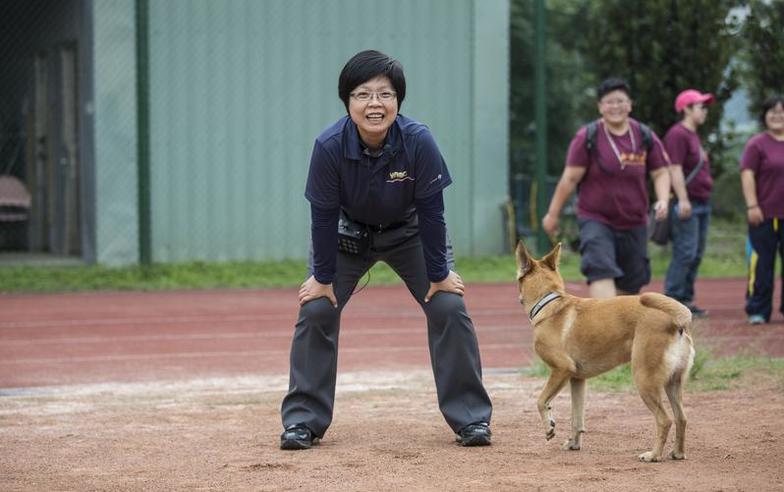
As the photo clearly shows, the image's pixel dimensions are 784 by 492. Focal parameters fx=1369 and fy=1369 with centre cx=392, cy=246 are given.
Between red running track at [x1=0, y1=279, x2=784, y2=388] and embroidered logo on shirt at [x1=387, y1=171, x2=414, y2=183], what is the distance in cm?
393

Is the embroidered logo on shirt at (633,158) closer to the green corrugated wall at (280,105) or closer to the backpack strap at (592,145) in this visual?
the backpack strap at (592,145)

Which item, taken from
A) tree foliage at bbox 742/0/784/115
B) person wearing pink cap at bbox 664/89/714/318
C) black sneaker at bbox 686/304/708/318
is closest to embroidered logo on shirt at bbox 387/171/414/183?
person wearing pink cap at bbox 664/89/714/318

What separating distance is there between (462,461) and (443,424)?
1239mm

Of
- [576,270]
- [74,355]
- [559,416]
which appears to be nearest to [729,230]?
[576,270]

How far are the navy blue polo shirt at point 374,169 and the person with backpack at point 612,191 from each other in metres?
3.26

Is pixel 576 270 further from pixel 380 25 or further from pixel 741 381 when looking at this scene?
pixel 741 381

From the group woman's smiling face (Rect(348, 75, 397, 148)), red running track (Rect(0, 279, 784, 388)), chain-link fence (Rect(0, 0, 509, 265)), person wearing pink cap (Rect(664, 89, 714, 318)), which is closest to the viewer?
woman's smiling face (Rect(348, 75, 397, 148))

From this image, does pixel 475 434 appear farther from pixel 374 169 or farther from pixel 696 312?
pixel 696 312

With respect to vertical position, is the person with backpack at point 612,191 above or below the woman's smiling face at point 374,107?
below

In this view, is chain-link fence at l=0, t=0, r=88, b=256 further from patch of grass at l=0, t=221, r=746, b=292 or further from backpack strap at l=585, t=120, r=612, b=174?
backpack strap at l=585, t=120, r=612, b=174

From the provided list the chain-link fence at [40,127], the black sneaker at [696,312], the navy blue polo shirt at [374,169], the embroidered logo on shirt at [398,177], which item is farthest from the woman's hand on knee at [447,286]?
the chain-link fence at [40,127]

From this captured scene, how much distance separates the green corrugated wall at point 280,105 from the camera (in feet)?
66.1

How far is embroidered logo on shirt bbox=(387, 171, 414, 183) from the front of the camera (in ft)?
21.5

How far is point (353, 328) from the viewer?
13.1 metres
